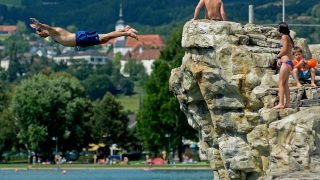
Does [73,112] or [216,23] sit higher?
[73,112]

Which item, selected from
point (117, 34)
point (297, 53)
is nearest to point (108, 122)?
point (297, 53)

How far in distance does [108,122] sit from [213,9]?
112254 mm

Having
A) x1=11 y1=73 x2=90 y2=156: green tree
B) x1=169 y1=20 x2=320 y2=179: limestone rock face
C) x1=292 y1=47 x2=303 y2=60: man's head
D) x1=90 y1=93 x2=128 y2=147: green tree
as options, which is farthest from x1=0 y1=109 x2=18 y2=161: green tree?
x1=292 y1=47 x2=303 y2=60: man's head

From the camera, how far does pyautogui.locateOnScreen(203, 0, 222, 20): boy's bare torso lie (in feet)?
119

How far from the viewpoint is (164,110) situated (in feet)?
355

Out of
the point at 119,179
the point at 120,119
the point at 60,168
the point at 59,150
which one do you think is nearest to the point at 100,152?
the point at 120,119

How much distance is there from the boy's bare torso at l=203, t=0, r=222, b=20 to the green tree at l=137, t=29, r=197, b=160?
68438 mm

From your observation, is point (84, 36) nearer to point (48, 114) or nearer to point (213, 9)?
point (213, 9)

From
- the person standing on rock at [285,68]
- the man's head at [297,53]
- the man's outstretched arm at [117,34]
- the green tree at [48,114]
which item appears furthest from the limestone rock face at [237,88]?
the green tree at [48,114]

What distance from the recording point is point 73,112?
12075cm

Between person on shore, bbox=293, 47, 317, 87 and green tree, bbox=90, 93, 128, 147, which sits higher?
green tree, bbox=90, 93, 128, 147

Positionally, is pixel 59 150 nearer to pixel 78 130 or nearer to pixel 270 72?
pixel 78 130

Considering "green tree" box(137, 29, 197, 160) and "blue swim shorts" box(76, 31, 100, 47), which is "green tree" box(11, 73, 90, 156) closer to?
"green tree" box(137, 29, 197, 160)

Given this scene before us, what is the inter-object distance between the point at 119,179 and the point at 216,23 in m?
47.2
